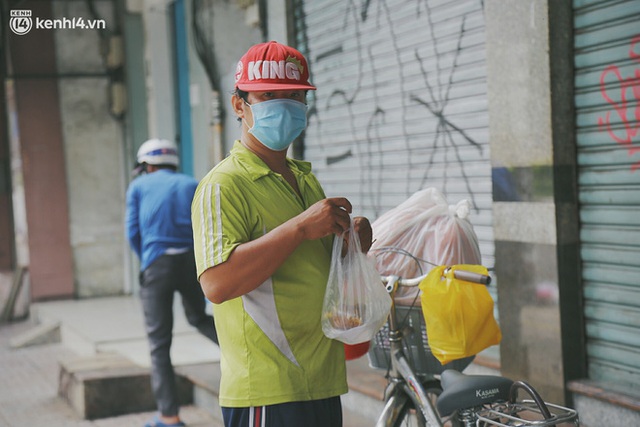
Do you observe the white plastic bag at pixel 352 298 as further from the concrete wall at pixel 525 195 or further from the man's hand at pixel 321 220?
the concrete wall at pixel 525 195

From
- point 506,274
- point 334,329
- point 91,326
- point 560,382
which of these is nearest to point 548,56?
point 506,274

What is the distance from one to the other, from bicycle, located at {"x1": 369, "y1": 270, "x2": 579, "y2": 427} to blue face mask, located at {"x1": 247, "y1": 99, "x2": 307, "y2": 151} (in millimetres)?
816

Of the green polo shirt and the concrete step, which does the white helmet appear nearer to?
the concrete step

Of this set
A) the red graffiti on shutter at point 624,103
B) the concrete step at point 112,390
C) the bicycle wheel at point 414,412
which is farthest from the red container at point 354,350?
the concrete step at point 112,390

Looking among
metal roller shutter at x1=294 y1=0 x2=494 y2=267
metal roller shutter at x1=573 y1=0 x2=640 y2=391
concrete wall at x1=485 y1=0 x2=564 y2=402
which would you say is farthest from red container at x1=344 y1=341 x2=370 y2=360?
metal roller shutter at x1=294 y1=0 x2=494 y2=267

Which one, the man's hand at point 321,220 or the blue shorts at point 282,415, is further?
the blue shorts at point 282,415

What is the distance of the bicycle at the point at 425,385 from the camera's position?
9.68 feet

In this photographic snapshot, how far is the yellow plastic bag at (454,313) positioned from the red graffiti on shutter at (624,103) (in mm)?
1597

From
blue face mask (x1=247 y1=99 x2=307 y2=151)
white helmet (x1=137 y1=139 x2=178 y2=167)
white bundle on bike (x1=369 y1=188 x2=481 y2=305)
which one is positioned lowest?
white bundle on bike (x1=369 y1=188 x2=481 y2=305)

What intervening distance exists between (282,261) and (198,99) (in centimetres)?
785

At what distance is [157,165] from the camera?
6.45 meters

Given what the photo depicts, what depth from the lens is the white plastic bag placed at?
2775 millimetres

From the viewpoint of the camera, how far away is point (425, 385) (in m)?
3.71

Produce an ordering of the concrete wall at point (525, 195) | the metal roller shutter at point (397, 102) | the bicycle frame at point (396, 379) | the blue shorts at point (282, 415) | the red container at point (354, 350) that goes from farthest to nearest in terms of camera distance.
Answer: the metal roller shutter at point (397, 102), the concrete wall at point (525, 195), the bicycle frame at point (396, 379), the red container at point (354, 350), the blue shorts at point (282, 415)
